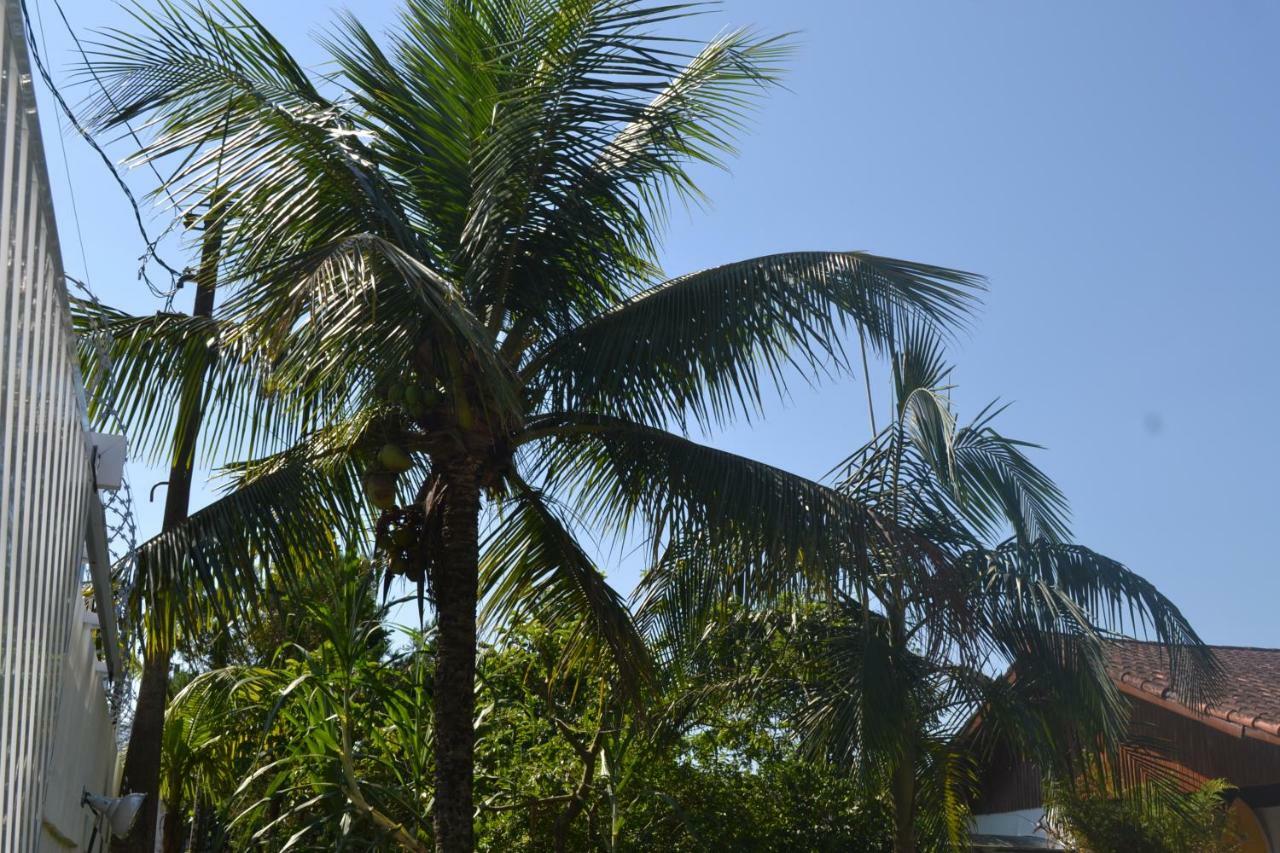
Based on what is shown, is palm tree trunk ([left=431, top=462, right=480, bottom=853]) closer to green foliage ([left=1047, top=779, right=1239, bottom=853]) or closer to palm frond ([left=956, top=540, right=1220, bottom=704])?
palm frond ([left=956, top=540, right=1220, bottom=704])

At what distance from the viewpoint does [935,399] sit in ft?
27.3

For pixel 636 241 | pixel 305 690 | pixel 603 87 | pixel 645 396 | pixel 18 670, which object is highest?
pixel 603 87

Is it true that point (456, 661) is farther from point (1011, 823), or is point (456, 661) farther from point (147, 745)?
point (1011, 823)

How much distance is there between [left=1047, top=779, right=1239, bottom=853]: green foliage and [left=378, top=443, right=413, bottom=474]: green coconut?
18.7 ft

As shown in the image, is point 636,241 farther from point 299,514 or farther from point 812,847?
point 812,847

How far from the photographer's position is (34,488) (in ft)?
11.5

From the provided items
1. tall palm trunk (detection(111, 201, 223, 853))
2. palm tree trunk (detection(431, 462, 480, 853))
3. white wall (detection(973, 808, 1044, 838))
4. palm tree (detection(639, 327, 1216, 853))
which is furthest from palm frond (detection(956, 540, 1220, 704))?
white wall (detection(973, 808, 1044, 838))

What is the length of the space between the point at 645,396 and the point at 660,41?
2.02m

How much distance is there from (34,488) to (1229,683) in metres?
12.1

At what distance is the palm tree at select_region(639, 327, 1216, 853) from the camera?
7492 mm

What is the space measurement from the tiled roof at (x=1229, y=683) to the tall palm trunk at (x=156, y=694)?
6.29m

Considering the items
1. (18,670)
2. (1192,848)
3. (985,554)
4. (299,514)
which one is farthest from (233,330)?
(1192,848)

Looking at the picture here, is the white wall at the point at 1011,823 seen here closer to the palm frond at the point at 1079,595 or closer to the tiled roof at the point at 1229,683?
the tiled roof at the point at 1229,683

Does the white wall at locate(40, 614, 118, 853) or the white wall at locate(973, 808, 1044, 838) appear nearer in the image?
the white wall at locate(40, 614, 118, 853)
